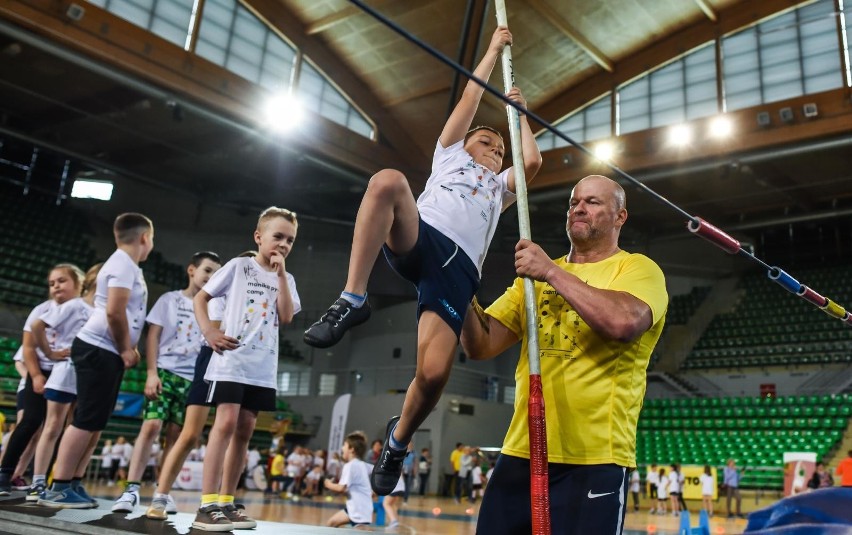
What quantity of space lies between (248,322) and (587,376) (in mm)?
2099

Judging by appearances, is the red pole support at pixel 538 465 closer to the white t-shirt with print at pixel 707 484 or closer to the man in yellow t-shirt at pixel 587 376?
the man in yellow t-shirt at pixel 587 376

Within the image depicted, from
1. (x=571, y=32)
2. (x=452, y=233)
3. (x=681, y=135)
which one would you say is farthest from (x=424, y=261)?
(x=571, y=32)

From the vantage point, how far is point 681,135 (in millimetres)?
14195

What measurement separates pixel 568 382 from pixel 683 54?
50.1ft

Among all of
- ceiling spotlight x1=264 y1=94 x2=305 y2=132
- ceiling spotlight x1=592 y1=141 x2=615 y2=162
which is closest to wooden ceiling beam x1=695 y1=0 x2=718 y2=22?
ceiling spotlight x1=592 y1=141 x2=615 y2=162

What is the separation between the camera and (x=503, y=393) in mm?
20188

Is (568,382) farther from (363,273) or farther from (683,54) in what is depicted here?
(683,54)

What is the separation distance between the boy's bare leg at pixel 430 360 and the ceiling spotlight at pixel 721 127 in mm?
13270

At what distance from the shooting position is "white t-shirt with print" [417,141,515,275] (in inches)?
102

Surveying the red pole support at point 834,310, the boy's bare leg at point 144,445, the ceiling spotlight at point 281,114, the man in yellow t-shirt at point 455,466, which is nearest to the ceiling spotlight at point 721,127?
the ceiling spotlight at point 281,114

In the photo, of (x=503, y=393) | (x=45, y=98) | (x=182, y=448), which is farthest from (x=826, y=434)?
(x=45, y=98)

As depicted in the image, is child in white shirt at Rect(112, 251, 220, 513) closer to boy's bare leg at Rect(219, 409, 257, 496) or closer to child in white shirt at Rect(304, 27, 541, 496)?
boy's bare leg at Rect(219, 409, 257, 496)

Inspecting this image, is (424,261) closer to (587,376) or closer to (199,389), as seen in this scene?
(587,376)

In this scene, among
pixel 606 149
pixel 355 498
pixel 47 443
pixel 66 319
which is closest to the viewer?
pixel 47 443
